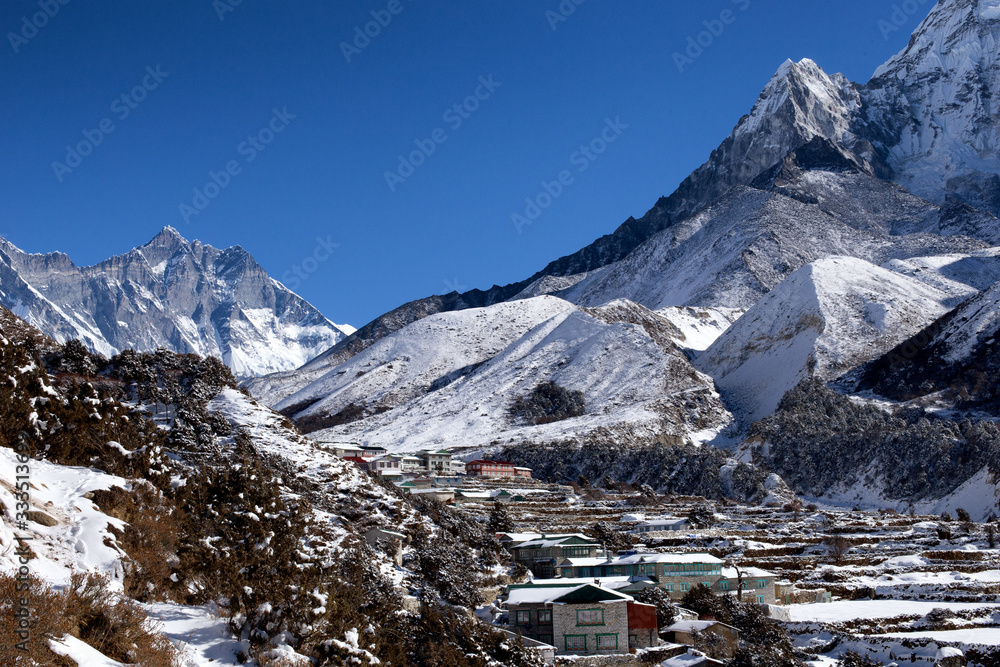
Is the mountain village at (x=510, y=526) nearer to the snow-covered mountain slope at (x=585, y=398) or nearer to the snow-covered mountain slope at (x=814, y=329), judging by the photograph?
the snow-covered mountain slope at (x=585, y=398)

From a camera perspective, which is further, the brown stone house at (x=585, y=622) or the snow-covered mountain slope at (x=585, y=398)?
the snow-covered mountain slope at (x=585, y=398)

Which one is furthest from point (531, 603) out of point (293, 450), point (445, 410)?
point (445, 410)

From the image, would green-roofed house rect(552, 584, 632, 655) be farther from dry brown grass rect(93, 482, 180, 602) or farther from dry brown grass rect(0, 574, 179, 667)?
dry brown grass rect(0, 574, 179, 667)

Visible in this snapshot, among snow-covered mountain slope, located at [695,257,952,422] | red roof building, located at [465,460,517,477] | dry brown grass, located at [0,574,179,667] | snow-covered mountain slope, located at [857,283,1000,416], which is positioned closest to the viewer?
dry brown grass, located at [0,574,179,667]

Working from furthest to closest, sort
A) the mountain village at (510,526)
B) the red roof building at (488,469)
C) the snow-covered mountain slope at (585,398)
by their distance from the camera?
the snow-covered mountain slope at (585,398), the red roof building at (488,469), the mountain village at (510,526)

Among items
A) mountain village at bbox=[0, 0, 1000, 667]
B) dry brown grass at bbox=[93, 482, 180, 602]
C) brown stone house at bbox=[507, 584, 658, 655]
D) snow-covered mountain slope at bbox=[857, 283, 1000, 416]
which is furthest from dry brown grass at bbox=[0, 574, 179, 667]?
snow-covered mountain slope at bbox=[857, 283, 1000, 416]

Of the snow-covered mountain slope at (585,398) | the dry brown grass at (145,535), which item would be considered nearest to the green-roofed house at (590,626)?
the dry brown grass at (145,535)

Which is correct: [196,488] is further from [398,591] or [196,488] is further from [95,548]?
[398,591]
